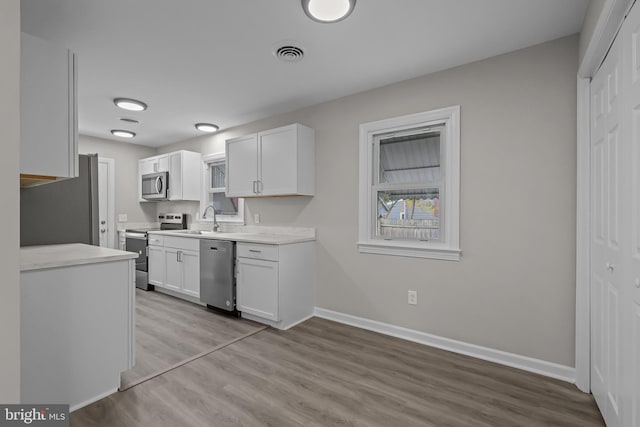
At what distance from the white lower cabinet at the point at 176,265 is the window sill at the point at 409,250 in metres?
2.09

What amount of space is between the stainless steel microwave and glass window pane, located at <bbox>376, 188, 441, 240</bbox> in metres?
3.49

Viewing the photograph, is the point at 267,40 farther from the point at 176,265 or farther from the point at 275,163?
the point at 176,265

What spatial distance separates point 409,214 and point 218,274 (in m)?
2.17

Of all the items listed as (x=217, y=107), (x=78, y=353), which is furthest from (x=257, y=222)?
(x=78, y=353)

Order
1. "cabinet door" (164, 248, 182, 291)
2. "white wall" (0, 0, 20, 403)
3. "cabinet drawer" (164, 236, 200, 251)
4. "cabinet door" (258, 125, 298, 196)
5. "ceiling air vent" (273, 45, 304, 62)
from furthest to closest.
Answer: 1. "cabinet door" (164, 248, 182, 291)
2. "cabinet drawer" (164, 236, 200, 251)
3. "cabinet door" (258, 125, 298, 196)
4. "ceiling air vent" (273, 45, 304, 62)
5. "white wall" (0, 0, 20, 403)

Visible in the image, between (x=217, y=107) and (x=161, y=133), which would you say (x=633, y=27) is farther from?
(x=161, y=133)

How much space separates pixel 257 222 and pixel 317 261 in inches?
42.9

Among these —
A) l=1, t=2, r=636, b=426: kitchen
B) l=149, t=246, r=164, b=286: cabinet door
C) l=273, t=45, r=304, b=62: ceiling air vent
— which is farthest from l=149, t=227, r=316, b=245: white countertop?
l=273, t=45, r=304, b=62: ceiling air vent

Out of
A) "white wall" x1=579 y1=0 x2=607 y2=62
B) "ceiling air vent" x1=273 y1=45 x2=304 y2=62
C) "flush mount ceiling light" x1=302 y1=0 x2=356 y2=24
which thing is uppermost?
"ceiling air vent" x1=273 y1=45 x2=304 y2=62

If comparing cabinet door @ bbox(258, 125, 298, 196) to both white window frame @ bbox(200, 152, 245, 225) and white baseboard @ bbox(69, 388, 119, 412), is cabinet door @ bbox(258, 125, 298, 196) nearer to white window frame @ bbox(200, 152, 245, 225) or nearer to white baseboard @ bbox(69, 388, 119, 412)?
white window frame @ bbox(200, 152, 245, 225)

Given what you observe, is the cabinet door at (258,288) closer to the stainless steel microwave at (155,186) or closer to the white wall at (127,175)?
the stainless steel microwave at (155,186)

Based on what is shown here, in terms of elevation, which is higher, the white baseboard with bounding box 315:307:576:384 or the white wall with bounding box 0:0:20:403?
the white wall with bounding box 0:0:20:403

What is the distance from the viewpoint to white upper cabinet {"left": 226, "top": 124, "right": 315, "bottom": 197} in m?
3.27

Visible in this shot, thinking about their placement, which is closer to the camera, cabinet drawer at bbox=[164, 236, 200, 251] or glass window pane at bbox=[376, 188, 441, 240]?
glass window pane at bbox=[376, 188, 441, 240]
